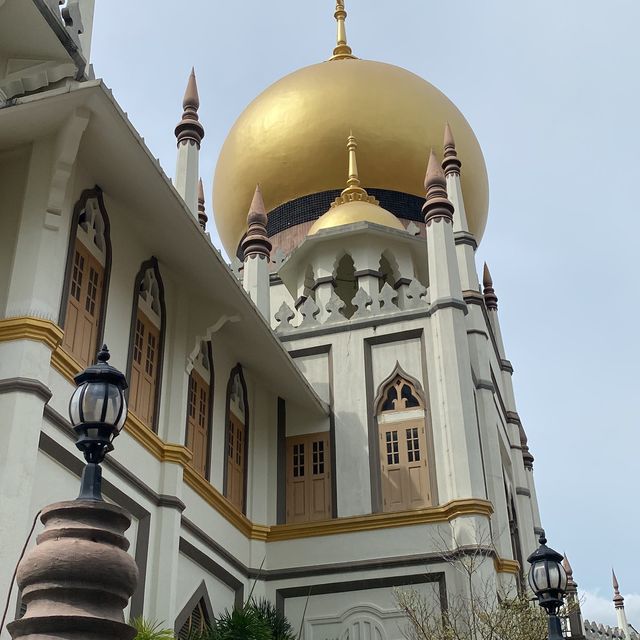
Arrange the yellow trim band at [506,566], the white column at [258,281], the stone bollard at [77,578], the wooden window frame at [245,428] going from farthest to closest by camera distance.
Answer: the white column at [258,281], the yellow trim band at [506,566], the wooden window frame at [245,428], the stone bollard at [77,578]

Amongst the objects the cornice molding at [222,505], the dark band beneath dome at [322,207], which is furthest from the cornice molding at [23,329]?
the dark band beneath dome at [322,207]

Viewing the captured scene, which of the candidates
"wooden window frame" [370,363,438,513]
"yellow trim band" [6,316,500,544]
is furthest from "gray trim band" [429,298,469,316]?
"yellow trim band" [6,316,500,544]

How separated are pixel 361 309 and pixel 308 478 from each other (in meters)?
3.14

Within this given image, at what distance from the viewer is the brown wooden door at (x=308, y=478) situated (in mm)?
Answer: 15359

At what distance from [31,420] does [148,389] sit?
3.17 meters

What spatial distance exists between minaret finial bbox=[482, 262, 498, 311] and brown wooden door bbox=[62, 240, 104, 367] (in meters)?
13.0

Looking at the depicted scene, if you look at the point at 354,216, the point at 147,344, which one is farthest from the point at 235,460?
the point at 354,216

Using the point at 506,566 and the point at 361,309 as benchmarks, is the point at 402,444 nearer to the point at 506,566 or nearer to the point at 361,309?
the point at 506,566

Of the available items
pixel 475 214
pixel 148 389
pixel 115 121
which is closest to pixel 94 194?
pixel 115 121

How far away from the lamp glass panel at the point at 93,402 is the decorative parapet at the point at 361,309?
1128cm

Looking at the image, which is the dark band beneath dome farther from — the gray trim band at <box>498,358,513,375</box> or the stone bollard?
the stone bollard

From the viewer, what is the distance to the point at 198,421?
1352 centimetres

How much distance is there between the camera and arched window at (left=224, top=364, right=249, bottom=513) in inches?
571

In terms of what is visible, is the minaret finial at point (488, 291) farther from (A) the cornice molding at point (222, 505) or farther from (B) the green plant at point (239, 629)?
(B) the green plant at point (239, 629)
